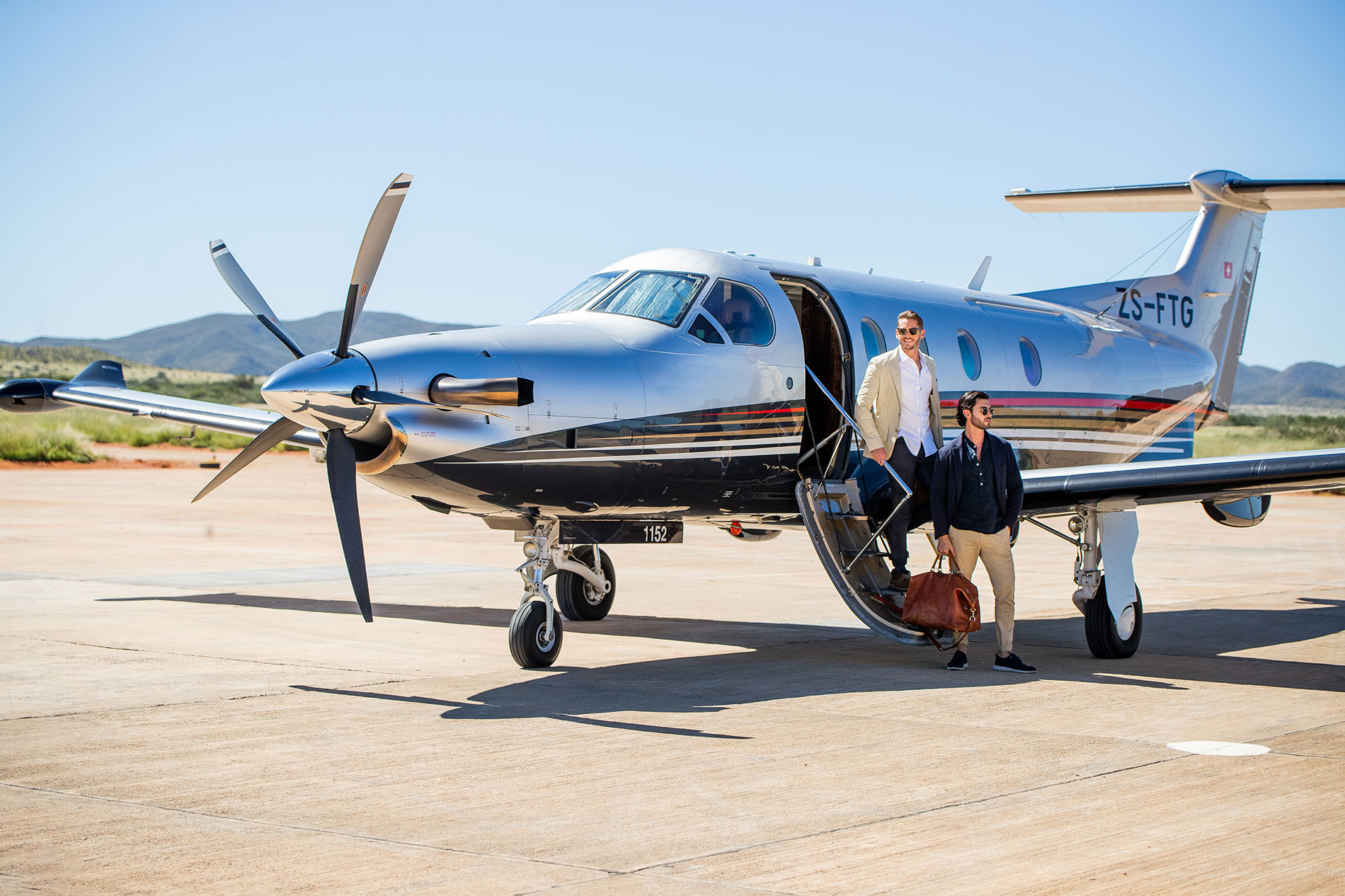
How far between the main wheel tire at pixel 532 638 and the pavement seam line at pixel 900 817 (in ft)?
13.8

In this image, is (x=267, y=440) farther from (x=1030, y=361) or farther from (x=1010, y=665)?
(x=1030, y=361)

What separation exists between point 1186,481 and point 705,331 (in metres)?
3.96

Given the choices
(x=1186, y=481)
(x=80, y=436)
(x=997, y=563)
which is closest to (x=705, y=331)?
(x=997, y=563)

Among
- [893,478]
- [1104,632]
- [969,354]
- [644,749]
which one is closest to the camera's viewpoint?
[644,749]

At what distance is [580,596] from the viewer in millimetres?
12414

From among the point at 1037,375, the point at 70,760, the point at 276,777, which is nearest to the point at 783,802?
the point at 276,777

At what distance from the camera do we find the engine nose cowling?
753cm

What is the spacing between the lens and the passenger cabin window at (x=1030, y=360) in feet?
42.9

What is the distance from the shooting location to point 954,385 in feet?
39.5

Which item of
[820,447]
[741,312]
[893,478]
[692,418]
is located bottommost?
[893,478]

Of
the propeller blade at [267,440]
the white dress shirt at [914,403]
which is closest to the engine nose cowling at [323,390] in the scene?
the propeller blade at [267,440]

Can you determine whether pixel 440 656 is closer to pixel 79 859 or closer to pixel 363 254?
pixel 363 254

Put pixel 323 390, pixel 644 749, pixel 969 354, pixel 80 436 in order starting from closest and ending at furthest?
pixel 644 749, pixel 323 390, pixel 969 354, pixel 80 436

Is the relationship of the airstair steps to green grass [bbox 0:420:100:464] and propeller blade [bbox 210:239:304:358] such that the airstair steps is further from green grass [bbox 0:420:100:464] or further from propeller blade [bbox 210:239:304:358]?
green grass [bbox 0:420:100:464]
